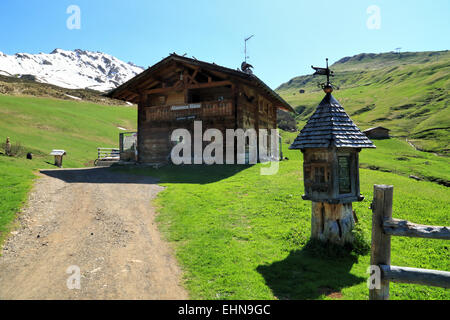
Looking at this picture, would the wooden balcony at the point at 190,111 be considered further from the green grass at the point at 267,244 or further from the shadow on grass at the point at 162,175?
the green grass at the point at 267,244

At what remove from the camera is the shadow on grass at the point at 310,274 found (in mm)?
5345

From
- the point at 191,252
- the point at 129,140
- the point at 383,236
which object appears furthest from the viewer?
the point at 129,140

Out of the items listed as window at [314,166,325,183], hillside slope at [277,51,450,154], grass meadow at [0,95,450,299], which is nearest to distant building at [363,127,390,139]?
hillside slope at [277,51,450,154]

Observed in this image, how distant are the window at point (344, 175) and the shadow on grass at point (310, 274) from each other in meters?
1.69

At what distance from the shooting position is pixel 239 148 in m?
21.3

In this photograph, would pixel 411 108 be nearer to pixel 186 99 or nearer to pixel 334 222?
pixel 186 99

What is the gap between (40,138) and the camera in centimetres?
3450

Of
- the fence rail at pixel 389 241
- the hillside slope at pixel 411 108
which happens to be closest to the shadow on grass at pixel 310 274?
the fence rail at pixel 389 241

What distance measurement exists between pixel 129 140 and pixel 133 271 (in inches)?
913

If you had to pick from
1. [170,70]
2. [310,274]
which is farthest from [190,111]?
[310,274]

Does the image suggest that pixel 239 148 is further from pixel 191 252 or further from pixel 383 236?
pixel 383 236

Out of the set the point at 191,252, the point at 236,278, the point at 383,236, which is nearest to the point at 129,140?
the point at 191,252

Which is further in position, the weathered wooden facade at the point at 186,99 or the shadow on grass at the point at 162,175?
the weathered wooden facade at the point at 186,99

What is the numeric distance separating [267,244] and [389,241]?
3.45 m
